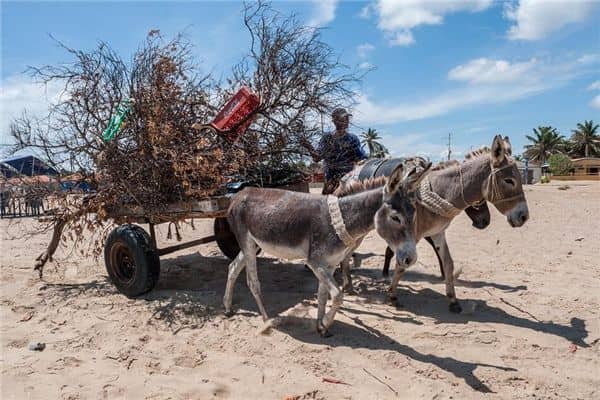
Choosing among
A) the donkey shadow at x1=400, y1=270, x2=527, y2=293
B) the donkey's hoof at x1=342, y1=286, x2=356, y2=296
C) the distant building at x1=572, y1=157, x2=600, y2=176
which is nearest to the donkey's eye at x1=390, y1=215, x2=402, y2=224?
the donkey's hoof at x1=342, y1=286, x2=356, y2=296

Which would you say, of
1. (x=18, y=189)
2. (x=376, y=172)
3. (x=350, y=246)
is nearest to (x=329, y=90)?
(x=376, y=172)

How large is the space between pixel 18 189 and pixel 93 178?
117 centimetres

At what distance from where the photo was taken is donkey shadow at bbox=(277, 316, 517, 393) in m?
3.35

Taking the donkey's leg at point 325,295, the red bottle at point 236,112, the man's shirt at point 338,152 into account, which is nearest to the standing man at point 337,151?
the man's shirt at point 338,152

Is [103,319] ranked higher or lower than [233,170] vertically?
lower

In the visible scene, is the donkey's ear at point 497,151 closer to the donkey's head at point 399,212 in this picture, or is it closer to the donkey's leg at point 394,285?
the donkey's head at point 399,212

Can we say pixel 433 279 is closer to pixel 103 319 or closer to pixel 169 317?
pixel 169 317

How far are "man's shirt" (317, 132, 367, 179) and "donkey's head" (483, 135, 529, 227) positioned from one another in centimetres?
221

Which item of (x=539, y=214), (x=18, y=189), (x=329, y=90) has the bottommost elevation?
(x=539, y=214)

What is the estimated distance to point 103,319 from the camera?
15.2ft

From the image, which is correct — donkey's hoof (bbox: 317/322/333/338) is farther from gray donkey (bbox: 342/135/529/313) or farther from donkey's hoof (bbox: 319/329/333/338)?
gray donkey (bbox: 342/135/529/313)

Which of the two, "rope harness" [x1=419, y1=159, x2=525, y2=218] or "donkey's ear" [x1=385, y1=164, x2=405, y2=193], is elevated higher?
"donkey's ear" [x1=385, y1=164, x2=405, y2=193]

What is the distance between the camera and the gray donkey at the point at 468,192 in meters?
4.15

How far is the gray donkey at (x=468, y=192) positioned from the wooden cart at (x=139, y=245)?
2188 mm
